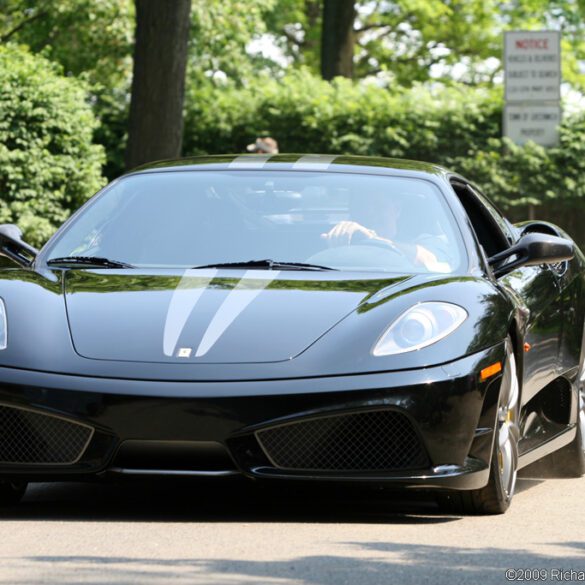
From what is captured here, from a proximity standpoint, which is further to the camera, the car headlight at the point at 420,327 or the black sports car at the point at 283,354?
the car headlight at the point at 420,327

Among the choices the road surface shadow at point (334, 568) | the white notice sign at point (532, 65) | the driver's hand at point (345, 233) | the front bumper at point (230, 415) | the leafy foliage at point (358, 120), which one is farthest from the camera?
the leafy foliage at point (358, 120)

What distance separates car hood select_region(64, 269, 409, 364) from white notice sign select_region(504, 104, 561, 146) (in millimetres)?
15970

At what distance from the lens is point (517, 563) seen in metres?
4.68

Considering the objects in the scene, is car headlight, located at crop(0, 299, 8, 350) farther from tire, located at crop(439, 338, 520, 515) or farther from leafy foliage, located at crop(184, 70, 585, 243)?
leafy foliage, located at crop(184, 70, 585, 243)

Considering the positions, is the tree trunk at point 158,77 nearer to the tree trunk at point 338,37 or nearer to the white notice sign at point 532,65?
the white notice sign at point 532,65

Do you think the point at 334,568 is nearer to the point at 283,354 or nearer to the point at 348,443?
the point at 348,443

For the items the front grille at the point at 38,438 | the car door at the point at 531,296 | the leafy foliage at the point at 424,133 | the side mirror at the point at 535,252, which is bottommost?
the leafy foliage at the point at 424,133

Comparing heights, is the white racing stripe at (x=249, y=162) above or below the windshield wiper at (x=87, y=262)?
above

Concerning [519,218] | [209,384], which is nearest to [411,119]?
[519,218]

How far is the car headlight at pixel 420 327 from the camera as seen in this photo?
542 cm

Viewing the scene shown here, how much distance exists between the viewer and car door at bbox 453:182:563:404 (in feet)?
21.0

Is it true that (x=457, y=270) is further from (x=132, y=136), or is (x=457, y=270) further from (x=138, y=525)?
(x=132, y=136)

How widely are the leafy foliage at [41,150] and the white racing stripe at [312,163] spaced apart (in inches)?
453

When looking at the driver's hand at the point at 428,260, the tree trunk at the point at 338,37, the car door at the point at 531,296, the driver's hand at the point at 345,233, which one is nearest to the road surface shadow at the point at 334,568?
the car door at the point at 531,296
